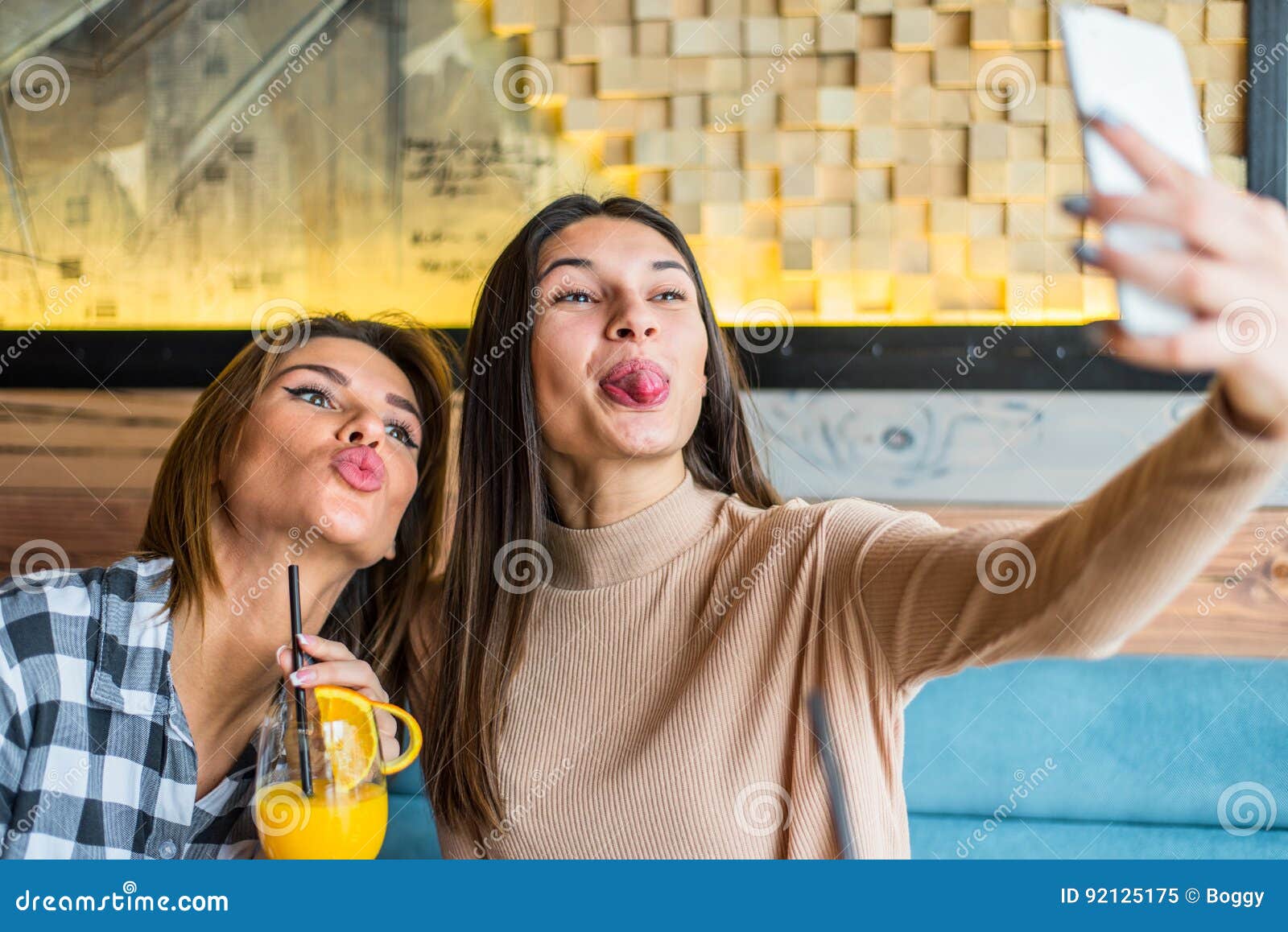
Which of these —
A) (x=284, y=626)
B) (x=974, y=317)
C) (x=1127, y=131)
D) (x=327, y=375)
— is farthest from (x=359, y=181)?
(x=1127, y=131)

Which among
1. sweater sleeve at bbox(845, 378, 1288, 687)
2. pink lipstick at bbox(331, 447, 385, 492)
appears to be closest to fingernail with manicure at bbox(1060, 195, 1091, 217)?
sweater sleeve at bbox(845, 378, 1288, 687)

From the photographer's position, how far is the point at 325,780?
1.08 metres

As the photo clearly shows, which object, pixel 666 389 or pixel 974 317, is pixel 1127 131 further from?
pixel 974 317

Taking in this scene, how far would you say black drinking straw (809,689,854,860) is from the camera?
1105 mm

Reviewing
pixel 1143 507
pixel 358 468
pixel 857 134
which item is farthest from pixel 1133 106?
pixel 857 134

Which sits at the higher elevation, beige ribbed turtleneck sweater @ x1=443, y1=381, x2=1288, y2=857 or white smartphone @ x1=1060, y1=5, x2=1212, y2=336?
white smartphone @ x1=1060, y1=5, x2=1212, y2=336

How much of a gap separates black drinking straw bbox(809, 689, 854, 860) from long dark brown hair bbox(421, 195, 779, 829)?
358 millimetres

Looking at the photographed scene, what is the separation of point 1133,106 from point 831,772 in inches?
28.2

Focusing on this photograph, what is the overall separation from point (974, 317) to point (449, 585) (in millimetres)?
1086

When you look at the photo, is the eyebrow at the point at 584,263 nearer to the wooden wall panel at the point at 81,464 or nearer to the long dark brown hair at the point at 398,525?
the long dark brown hair at the point at 398,525

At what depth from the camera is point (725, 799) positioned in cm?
112

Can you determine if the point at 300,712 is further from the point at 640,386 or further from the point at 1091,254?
the point at 1091,254

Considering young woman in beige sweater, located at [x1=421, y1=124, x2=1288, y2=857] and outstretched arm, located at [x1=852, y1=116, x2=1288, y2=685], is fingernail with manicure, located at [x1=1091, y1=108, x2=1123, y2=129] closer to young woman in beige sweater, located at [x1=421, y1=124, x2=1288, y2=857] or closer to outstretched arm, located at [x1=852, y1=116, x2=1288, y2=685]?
outstretched arm, located at [x1=852, y1=116, x2=1288, y2=685]

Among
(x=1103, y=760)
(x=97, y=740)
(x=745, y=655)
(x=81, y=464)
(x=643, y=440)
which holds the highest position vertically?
(x=643, y=440)
